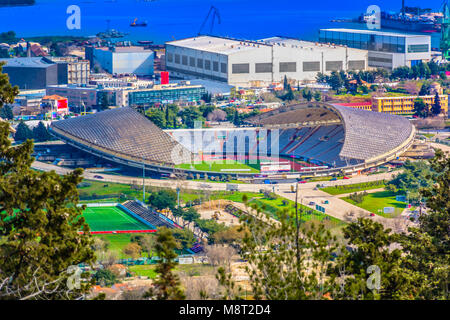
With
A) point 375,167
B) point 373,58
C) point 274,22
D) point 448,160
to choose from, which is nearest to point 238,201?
point 375,167

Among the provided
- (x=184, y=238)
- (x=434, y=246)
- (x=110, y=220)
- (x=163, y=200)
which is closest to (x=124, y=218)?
(x=110, y=220)

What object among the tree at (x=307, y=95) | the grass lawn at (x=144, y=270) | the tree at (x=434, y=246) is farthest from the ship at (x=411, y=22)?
the tree at (x=434, y=246)

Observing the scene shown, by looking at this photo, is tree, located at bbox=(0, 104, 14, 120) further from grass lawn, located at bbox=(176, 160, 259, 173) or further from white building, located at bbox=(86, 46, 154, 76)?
white building, located at bbox=(86, 46, 154, 76)

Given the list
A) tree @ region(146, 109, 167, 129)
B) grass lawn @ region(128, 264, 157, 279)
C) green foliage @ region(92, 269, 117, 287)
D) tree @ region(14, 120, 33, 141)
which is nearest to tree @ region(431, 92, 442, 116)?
tree @ region(146, 109, 167, 129)

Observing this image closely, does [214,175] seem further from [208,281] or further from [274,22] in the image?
[274,22]

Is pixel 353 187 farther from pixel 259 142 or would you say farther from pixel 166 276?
pixel 166 276

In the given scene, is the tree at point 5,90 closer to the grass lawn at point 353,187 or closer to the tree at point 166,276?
the tree at point 166,276

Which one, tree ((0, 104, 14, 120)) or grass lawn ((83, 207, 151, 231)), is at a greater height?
tree ((0, 104, 14, 120))
